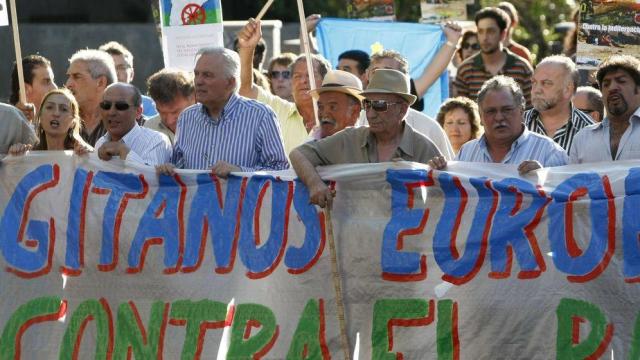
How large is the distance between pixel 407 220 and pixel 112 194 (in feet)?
5.18

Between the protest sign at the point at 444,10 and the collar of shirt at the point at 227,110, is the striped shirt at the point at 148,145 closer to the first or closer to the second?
the collar of shirt at the point at 227,110

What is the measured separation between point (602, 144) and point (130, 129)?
2534mm

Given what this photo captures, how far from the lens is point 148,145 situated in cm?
841

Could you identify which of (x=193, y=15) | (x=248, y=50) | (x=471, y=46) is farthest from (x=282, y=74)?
(x=471, y=46)

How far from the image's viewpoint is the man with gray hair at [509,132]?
7.60 metres

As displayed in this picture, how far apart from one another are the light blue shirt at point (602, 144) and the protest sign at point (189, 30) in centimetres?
325

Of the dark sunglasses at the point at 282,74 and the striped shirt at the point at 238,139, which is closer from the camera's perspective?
the striped shirt at the point at 238,139

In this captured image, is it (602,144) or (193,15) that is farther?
(193,15)

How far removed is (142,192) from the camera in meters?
8.01

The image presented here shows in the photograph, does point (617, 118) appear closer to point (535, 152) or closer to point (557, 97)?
point (535, 152)

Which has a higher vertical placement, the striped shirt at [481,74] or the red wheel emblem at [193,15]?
the red wheel emblem at [193,15]

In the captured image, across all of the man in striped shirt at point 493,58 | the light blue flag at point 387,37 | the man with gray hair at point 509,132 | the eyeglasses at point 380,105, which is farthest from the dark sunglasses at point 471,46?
the eyeglasses at point 380,105

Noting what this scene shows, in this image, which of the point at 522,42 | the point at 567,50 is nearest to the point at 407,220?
the point at 567,50

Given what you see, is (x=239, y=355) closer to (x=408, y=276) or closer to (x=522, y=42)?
(x=408, y=276)
